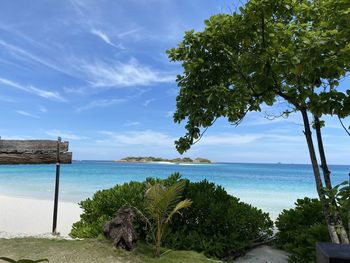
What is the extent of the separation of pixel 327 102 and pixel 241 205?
14.2ft

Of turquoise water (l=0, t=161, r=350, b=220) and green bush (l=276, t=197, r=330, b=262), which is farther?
turquoise water (l=0, t=161, r=350, b=220)

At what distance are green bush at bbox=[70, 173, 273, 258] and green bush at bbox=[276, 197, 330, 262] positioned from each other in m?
0.52

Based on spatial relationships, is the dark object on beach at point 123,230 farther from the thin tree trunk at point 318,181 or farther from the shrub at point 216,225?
the thin tree trunk at point 318,181

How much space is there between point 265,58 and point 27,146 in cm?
368

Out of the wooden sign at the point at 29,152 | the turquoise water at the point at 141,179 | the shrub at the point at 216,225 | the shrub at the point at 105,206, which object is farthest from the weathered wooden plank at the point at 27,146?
the turquoise water at the point at 141,179

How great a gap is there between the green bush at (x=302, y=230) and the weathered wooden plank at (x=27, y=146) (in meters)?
4.80

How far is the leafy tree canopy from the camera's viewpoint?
14.8 feet

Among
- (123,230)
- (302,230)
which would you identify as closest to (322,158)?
(302,230)

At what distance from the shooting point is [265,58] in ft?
16.8

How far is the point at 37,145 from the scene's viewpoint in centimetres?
516

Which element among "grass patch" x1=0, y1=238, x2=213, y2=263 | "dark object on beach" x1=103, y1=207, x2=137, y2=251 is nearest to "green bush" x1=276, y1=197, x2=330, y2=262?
"grass patch" x1=0, y1=238, x2=213, y2=263

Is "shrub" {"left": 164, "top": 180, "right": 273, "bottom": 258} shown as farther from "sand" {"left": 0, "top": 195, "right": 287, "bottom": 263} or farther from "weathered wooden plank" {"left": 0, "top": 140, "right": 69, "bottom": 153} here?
"weathered wooden plank" {"left": 0, "top": 140, "right": 69, "bottom": 153}

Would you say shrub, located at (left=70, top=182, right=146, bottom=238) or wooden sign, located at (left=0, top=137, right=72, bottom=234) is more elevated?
wooden sign, located at (left=0, top=137, right=72, bottom=234)

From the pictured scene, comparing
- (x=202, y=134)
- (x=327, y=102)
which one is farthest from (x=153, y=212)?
(x=327, y=102)
